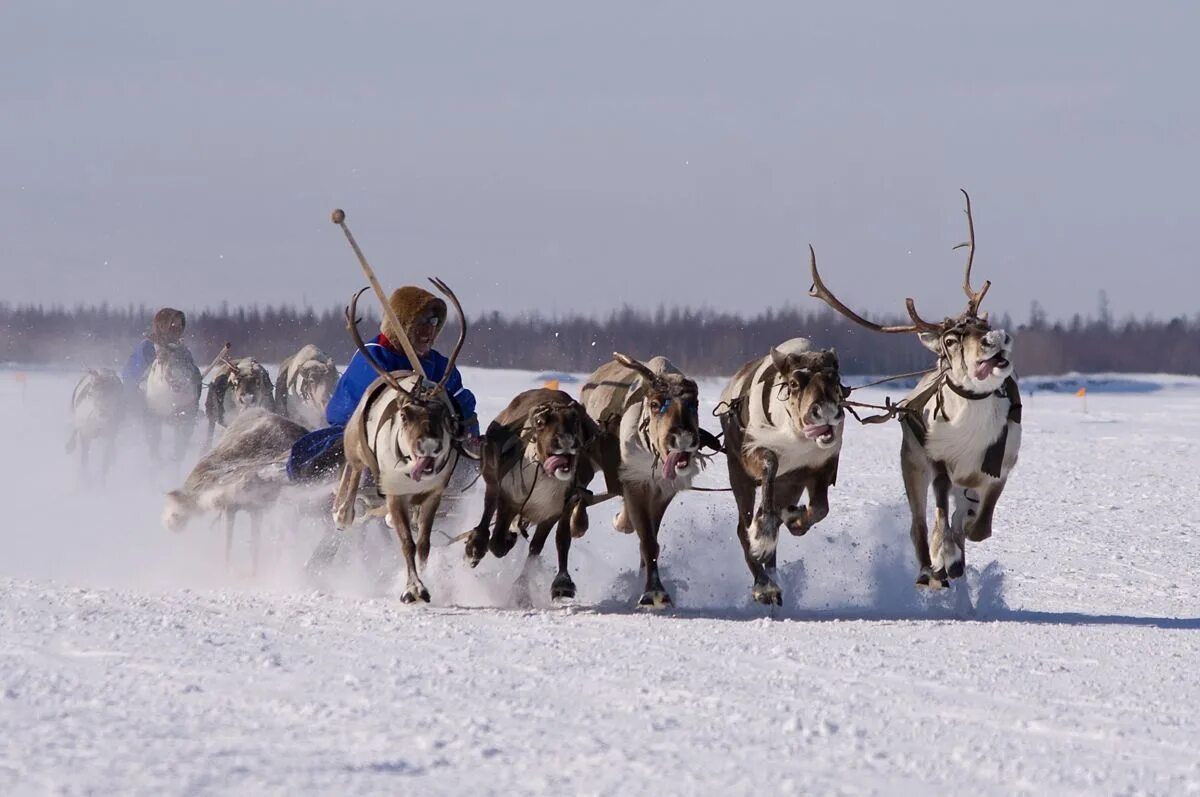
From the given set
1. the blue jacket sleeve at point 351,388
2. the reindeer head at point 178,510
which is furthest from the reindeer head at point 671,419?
the reindeer head at point 178,510

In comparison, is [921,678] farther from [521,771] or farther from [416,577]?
[416,577]

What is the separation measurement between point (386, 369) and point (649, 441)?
6.26ft

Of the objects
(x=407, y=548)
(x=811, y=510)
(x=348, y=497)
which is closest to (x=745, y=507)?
(x=811, y=510)

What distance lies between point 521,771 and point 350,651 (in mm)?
2474

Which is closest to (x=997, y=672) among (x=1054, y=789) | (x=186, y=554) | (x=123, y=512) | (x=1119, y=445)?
(x=1054, y=789)

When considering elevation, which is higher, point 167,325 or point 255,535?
point 167,325

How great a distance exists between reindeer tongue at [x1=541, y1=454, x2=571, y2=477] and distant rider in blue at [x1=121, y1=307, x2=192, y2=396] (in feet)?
30.7

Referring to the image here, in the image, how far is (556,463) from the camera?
9.10 meters

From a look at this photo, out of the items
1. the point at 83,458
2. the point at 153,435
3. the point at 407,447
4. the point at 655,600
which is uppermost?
the point at 407,447

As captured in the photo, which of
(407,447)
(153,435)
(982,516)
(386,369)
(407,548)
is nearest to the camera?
→ (407,447)

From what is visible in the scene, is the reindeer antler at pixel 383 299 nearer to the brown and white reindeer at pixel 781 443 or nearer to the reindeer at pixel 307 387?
the brown and white reindeer at pixel 781 443

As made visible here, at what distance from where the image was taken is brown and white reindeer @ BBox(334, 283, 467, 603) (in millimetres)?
9188

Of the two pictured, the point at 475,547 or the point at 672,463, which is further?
the point at 475,547

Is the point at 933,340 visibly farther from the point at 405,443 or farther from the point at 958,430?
the point at 405,443
